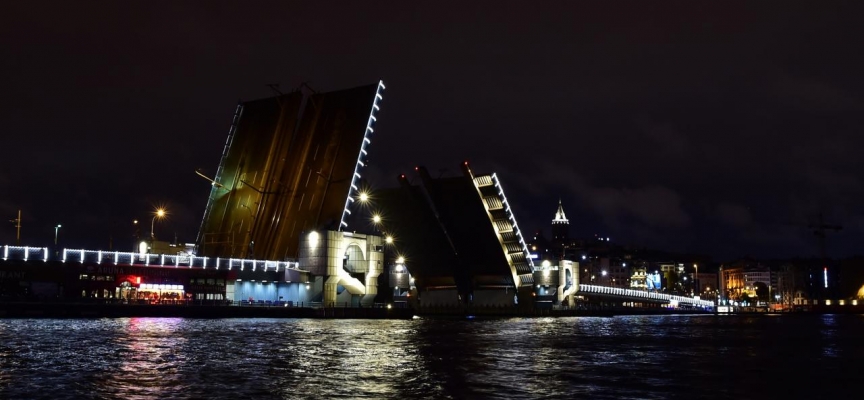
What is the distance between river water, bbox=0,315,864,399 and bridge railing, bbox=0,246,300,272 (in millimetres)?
22604

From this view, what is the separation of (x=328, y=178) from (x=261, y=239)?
9.35 m

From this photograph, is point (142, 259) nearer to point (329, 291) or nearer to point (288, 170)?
point (288, 170)

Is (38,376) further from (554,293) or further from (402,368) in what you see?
(554,293)

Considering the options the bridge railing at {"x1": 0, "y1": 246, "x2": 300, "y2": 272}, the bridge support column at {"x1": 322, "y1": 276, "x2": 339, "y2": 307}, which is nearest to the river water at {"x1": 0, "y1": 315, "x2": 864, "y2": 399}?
the bridge railing at {"x1": 0, "y1": 246, "x2": 300, "y2": 272}

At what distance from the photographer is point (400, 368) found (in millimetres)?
24156

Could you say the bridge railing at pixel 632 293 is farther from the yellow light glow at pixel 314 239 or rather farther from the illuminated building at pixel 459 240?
the yellow light glow at pixel 314 239

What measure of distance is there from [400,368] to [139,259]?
45.2 meters

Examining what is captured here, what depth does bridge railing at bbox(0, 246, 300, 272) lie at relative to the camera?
59.0m

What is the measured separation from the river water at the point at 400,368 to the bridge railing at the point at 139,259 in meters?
22.6

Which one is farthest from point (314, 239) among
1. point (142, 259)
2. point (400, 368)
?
point (400, 368)

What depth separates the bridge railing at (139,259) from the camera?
5897cm

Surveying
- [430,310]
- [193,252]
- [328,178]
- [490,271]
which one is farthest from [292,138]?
[430,310]

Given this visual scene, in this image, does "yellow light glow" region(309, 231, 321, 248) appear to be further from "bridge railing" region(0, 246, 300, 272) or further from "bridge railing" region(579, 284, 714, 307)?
"bridge railing" region(579, 284, 714, 307)

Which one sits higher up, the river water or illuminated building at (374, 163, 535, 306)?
illuminated building at (374, 163, 535, 306)
